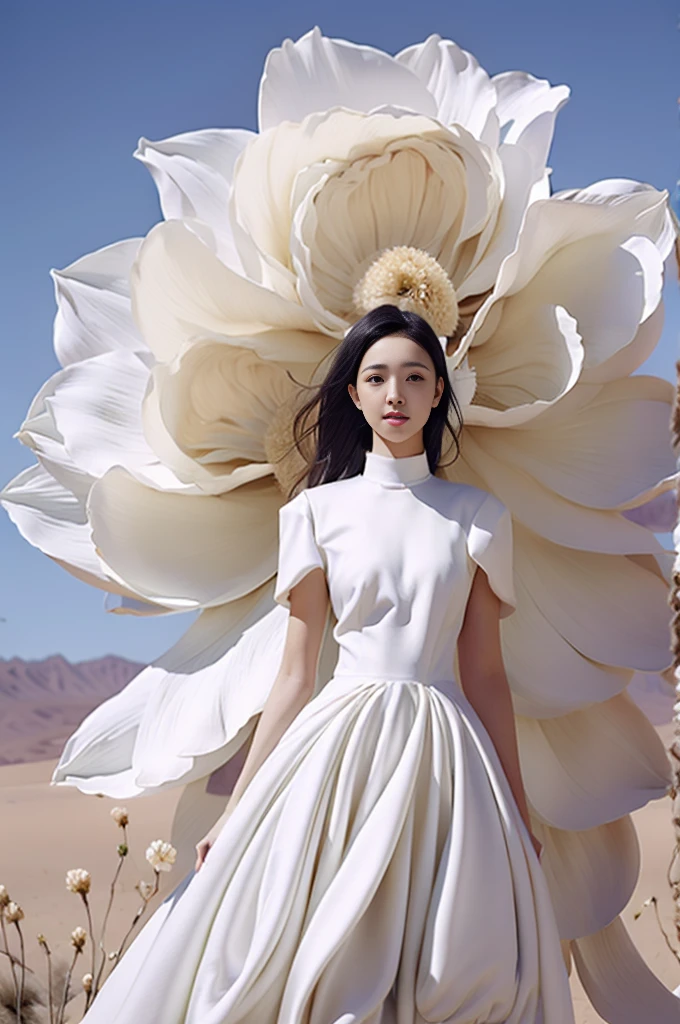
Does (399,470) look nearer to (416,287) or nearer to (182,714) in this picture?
(416,287)

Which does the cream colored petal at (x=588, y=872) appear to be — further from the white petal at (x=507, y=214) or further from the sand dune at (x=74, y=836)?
the white petal at (x=507, y=214)

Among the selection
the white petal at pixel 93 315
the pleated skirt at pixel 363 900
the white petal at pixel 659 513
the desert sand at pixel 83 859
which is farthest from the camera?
the desert sand at pixel 83 859

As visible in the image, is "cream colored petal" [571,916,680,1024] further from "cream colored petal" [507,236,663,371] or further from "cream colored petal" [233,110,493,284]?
"cream colored petal" [233,110,493,284]

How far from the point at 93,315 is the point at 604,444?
558 millimetres

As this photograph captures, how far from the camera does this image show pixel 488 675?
1080 mm

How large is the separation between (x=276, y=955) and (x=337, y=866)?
0.09 meters

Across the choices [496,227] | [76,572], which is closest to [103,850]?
[76,572]

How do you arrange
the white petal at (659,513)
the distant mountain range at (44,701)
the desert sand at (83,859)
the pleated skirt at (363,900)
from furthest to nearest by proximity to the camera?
the distant mountain range at (44,701), the desert sand at (83,859), the white petal at (659,513), the pleated skirt at (363,900)

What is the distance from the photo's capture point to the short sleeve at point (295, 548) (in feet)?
3.59

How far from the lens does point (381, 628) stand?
1063mm

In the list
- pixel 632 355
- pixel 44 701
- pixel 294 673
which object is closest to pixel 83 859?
pixel 44 701

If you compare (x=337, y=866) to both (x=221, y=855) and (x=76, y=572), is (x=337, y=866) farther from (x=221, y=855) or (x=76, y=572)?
(x=76, y=572)

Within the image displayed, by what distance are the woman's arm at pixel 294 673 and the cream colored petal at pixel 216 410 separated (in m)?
0.15

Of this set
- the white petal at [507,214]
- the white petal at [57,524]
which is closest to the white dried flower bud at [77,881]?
the white petal at [57,524]
